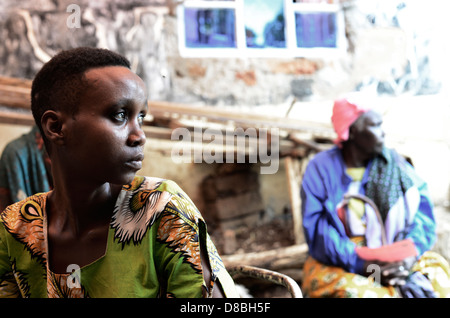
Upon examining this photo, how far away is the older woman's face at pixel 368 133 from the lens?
227 centimetres

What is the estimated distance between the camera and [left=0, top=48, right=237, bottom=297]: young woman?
0.92m

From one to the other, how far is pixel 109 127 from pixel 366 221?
5.29ft

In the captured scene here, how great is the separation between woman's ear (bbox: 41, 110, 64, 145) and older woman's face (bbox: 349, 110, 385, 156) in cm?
165

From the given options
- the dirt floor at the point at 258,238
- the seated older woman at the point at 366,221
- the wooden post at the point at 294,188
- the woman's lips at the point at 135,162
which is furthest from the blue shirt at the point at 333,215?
the woman's lips at the point at 135,162

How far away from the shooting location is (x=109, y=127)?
0.93 m

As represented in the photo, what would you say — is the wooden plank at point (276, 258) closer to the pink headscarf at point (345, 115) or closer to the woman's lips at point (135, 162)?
the pink headscarf at point (345, 115)

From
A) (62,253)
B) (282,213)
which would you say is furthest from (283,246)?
(62,253)

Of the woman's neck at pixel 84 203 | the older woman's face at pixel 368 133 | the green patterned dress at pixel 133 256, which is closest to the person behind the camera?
the green patterned dress at pixel 133 256

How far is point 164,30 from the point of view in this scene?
2732 millimetres

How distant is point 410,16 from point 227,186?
136 cm

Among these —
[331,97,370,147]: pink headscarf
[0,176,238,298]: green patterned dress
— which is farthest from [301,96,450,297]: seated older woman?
[0,176,238,298]: green patterned dress

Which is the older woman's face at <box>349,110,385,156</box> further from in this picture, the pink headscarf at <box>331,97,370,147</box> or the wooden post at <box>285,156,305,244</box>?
the wooden post at <box>285,156,305,244</box>

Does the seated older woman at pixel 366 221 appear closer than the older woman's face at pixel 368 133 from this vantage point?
Yes
